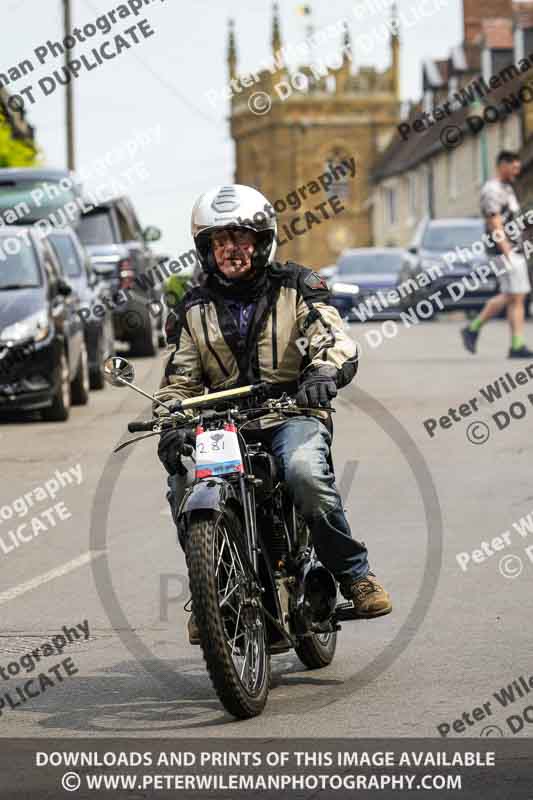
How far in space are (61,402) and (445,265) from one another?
20.5 meters

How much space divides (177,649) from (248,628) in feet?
4.29

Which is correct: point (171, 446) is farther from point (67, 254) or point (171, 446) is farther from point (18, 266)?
point (67, 254)

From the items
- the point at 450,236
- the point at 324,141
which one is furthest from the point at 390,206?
the point at 450,236

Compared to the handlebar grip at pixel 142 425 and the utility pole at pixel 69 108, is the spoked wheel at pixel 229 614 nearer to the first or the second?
the handlebar grip at pixel 142 425

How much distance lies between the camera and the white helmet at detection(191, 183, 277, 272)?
21.7 ft

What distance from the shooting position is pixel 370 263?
42.7 m

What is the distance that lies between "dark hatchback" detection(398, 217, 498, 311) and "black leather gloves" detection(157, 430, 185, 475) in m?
28.3

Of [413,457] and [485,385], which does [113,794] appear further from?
[485,385]

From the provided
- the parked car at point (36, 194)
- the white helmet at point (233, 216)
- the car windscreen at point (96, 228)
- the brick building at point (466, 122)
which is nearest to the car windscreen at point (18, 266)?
the parked car at point (36, 194)

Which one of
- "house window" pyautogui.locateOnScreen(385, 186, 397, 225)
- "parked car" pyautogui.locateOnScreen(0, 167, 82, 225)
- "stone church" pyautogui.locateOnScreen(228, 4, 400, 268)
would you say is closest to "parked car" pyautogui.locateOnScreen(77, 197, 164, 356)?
"parked car" pyautogui.locateOnScreen(0, 167, 82, 225)

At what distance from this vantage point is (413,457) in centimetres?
1344

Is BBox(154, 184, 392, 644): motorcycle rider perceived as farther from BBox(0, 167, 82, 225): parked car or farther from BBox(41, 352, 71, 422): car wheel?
BBox(0, 167, 82, 225): parked car

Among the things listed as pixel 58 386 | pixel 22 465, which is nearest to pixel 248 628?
pixel 22 465

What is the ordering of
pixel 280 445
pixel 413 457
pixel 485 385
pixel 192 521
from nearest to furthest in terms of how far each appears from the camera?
pixel 192 521 < pixel 280 445 < pixel 413 457 < pixel 485 385
